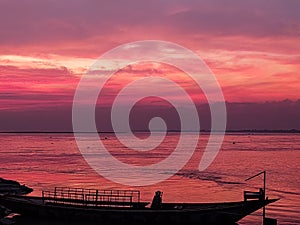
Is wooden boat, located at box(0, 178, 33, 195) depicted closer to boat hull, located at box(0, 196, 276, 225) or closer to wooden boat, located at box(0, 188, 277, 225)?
wooden boat, located at box(0, 188, 277, 225)

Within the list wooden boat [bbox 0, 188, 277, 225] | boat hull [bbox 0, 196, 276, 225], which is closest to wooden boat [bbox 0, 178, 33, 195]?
wooden boat [bbox 0, 188, 277, 225]

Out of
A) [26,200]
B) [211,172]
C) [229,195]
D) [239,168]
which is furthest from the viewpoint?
[239,168]

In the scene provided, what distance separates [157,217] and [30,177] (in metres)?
40.8

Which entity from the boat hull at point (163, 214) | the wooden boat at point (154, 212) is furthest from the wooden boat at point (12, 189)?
the boat hull at point (163, 214)

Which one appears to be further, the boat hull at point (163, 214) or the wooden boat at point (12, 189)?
the wooden boat at point (12, 189)

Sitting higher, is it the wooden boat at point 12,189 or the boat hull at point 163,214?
the wooden boat at point 12,189

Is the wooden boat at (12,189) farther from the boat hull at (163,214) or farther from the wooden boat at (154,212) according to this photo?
the boat hull at (163,214)

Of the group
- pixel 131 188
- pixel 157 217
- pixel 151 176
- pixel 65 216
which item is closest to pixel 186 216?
pixel 157 217

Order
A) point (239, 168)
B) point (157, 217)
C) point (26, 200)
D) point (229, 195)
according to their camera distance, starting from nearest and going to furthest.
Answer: point (157, 217) → point (26, 200) → point (229, 195) → point (239, 168)

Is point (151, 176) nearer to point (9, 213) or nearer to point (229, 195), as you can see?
point (229, 195)

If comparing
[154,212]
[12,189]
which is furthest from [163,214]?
[12,189]

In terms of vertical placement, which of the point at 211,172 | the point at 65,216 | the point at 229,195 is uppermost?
the point at 211,172

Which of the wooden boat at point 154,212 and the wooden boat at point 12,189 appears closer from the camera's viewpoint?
the wooden boat at point 154,212

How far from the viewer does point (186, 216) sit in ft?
114
